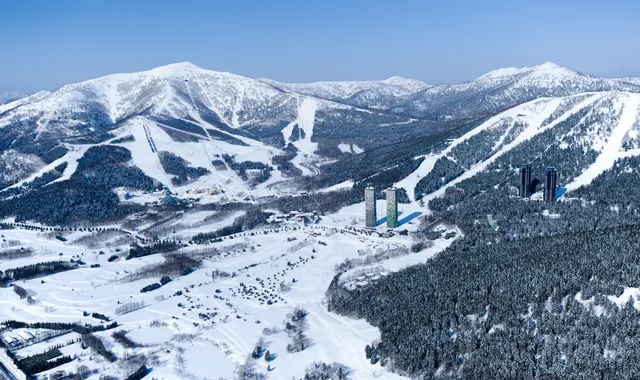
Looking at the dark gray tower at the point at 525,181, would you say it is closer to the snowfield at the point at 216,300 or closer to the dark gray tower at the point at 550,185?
the dark gray tower at the point at 550,185

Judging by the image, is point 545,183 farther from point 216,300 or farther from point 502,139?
point 216,300

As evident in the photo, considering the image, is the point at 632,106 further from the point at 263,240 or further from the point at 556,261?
the point at 263,240

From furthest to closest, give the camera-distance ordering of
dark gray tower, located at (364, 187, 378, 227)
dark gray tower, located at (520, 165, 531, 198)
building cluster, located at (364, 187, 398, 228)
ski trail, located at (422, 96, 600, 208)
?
1. ski trail, located at (422, 96, 600, 208)
2. dark gray tower, located at (520, 165, 531, 198)
3. dark gray tower, located at (364, 187, 378, 227)
4. building cluster, located at (364, 187, 398, 228)

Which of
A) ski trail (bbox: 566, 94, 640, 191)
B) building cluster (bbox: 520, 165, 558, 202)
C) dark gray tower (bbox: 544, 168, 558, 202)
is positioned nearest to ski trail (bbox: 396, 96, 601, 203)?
ski trail (bbox: 566, 94, 640, 191)

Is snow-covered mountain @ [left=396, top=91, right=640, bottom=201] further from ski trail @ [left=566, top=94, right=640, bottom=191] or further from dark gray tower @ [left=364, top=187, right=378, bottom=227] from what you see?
dark gray tower @ [left=364, top=187, right=378, bottom=227]

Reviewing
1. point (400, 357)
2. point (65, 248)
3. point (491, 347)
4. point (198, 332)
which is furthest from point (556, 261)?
point (65, 248)

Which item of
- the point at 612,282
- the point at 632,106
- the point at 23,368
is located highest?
A: the point at 632,106
